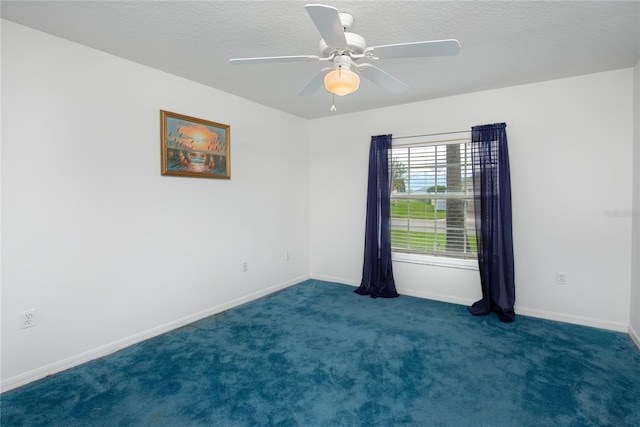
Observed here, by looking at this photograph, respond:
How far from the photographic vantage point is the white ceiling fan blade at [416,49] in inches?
63.1

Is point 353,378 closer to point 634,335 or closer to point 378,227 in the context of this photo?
point 378,227

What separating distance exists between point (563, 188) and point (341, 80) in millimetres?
2736

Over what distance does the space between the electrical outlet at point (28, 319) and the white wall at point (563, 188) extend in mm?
3713

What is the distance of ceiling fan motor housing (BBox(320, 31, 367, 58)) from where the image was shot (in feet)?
5.93

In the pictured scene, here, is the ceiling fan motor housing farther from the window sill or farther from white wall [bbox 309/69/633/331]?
the window sill

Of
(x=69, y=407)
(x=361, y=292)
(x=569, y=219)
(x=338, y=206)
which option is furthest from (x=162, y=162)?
(x=569, y=219)

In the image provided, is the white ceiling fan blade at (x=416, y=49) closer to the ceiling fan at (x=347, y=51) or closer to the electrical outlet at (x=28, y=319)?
the ceiling fan at (x=347, y=51)

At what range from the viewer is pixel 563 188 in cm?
311

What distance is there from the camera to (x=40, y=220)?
2219mm

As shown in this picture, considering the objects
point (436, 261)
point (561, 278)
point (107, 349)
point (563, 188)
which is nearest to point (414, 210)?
point (436, 261)

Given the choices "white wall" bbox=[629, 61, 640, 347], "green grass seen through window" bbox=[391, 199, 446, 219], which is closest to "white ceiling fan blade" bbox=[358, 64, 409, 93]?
"green grass seen through window" bbox=[391, 199, 446, 219]

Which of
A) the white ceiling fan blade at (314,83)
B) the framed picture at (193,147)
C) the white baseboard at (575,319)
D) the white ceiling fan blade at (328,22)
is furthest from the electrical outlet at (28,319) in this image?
the white baseboard at (575,319)

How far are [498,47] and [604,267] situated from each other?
2.32m

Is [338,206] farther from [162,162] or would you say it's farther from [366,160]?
[162,162]
